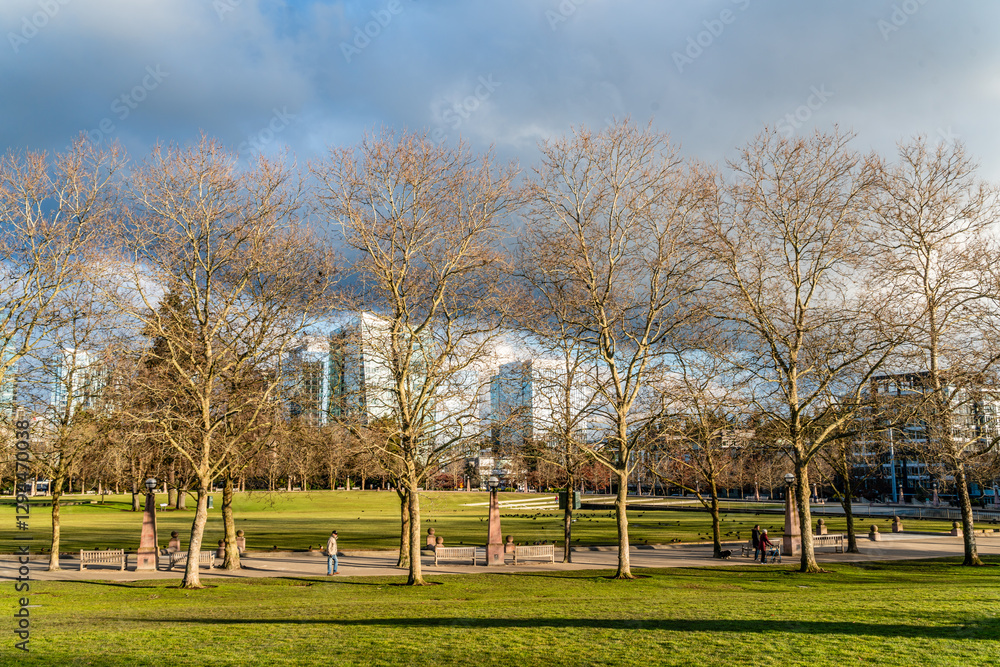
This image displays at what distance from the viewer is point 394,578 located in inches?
918

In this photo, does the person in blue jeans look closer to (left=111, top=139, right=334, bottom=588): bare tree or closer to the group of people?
(left=111, top=139, right=334, bottom=588): bare tree

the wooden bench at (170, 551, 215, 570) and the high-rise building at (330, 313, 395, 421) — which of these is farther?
the wooden bench at (170, 551, 215, 570)

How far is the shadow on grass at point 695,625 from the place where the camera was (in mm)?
11469

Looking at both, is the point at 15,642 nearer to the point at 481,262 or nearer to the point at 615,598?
the point at 615,598

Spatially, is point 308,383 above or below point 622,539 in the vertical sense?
above

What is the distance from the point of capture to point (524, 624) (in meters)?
12.6

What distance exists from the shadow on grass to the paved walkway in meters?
11.6

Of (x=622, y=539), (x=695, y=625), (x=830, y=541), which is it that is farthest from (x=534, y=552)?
(x=695, y=625)

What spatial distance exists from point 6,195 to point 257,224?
23.9 ft

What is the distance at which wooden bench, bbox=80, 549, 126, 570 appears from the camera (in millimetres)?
26062

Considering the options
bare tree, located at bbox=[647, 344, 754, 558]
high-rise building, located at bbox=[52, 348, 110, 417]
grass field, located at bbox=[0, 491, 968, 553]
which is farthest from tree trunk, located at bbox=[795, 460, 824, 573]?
high-rise building, located at bbox=[52, 348, 110, 417]

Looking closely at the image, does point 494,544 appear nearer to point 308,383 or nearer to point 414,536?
point 414,536

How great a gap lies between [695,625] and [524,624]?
3.03 m

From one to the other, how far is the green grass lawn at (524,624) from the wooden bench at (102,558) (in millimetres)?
5574
